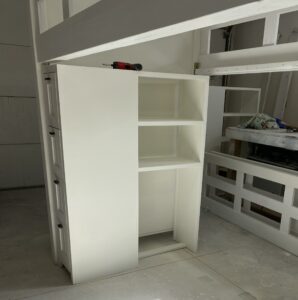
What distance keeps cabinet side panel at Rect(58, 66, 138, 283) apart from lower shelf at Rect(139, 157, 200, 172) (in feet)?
0.45

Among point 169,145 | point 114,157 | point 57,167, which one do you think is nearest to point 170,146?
point 169,145

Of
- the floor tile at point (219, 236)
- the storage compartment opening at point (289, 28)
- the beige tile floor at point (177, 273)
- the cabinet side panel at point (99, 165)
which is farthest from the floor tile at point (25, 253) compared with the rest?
the storage compartment opening at point (289, 28)

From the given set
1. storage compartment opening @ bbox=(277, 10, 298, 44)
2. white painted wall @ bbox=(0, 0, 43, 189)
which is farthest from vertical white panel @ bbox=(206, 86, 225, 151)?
white painted wall @ bbox=(0, 0, 43, 189)

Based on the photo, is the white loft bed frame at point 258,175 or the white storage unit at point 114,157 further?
the white loft bed frame at point 258,175

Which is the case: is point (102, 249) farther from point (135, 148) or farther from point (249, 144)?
point (249, 144)

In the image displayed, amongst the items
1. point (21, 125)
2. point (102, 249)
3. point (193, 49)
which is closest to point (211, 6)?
point (102, 249)

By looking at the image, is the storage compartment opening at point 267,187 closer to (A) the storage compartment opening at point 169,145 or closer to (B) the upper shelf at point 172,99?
(A) the storage compartment opening at point 169,145

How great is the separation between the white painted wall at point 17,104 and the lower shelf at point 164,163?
7.94ft

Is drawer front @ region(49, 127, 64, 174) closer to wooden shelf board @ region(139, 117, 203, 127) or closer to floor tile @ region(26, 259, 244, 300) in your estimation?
wooden shelf board @ region(139, 117, 203, 127)

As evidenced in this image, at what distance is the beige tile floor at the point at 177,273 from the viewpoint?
6.11 ft

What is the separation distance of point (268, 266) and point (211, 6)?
2.21m

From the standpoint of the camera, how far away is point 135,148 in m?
1.94

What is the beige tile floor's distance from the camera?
186 centimetres

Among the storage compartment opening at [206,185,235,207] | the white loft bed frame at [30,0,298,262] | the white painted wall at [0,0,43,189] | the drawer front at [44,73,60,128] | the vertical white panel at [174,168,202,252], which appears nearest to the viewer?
the drawer front at [44,73,60,128]
